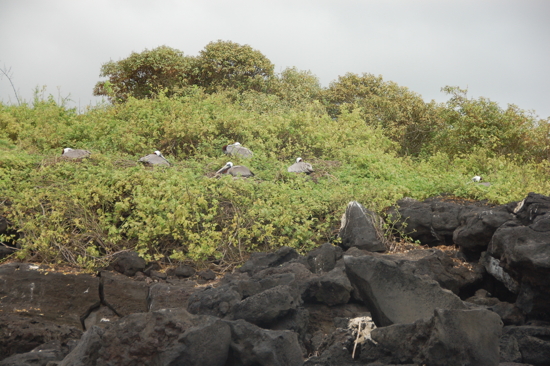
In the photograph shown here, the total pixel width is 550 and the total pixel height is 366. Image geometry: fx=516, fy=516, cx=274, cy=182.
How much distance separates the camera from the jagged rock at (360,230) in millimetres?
7098

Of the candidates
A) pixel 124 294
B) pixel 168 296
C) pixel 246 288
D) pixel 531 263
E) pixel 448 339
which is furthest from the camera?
pixel 124 294

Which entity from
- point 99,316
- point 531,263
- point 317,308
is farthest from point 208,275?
point 531,263

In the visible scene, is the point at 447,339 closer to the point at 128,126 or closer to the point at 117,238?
the point at 117,238

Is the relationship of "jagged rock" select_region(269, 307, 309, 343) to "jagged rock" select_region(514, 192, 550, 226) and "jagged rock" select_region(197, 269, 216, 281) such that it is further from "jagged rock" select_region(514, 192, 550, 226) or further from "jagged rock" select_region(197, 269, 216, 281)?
"jagged rock" select_region(514, 192, 550, 226)

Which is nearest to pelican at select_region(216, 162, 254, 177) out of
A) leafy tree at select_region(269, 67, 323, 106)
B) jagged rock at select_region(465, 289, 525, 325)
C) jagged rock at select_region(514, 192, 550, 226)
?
jagged rock at select_region(514, 192, 550, 226)

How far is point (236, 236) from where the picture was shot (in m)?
7.21

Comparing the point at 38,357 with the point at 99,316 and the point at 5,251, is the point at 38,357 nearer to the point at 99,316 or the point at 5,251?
the point at 99,316

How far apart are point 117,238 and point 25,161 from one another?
9.67ft

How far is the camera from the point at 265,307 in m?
3.77

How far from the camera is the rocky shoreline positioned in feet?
10.1

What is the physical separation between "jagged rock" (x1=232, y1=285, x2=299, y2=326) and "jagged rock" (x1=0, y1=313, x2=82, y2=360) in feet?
4.47

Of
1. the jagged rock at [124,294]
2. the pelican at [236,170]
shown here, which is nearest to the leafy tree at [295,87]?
the pelican at [236,170]

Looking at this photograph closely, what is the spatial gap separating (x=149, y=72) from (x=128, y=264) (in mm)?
14985

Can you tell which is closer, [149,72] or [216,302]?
[216,302]
